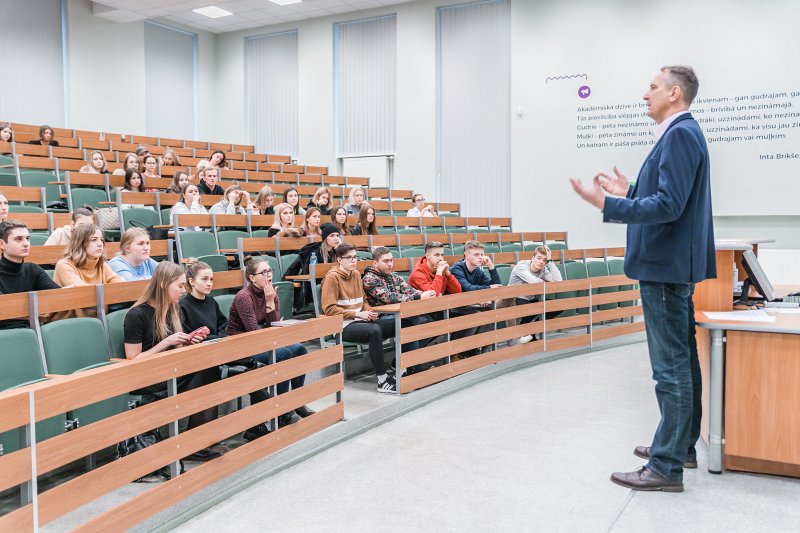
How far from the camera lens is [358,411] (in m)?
3.31

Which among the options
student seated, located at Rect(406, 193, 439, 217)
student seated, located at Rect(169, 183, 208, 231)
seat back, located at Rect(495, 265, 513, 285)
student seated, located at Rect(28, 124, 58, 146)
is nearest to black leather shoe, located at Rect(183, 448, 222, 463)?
student seated, located at Rect(169, 183, 208, 231)

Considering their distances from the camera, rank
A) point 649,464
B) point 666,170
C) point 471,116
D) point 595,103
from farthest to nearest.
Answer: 1. point 471,116
2. point 595,103
3. point 649,464
4. point 666,170

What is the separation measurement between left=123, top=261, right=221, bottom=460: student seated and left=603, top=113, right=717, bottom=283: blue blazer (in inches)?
66.7

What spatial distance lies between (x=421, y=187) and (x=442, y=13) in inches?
101

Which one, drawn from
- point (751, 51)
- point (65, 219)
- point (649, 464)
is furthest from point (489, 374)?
point (751, 51)

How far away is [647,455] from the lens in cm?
259

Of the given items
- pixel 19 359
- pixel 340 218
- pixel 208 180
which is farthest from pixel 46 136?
pixel 19 359

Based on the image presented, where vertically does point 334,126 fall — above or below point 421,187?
above

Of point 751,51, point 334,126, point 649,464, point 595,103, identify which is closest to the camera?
point 649,464

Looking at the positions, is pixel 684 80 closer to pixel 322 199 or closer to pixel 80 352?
pixel 80 352

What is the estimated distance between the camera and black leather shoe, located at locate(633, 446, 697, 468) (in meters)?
2.54

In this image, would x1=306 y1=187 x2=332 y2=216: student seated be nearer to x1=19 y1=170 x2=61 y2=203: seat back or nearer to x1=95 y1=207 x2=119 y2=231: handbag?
x1=95 y1=207 x2=119 y2=231: handbag

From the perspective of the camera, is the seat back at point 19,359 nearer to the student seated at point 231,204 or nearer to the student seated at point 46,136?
the student seated at point 231,204

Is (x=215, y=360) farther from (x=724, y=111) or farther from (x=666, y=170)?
(x=724, y=111)
